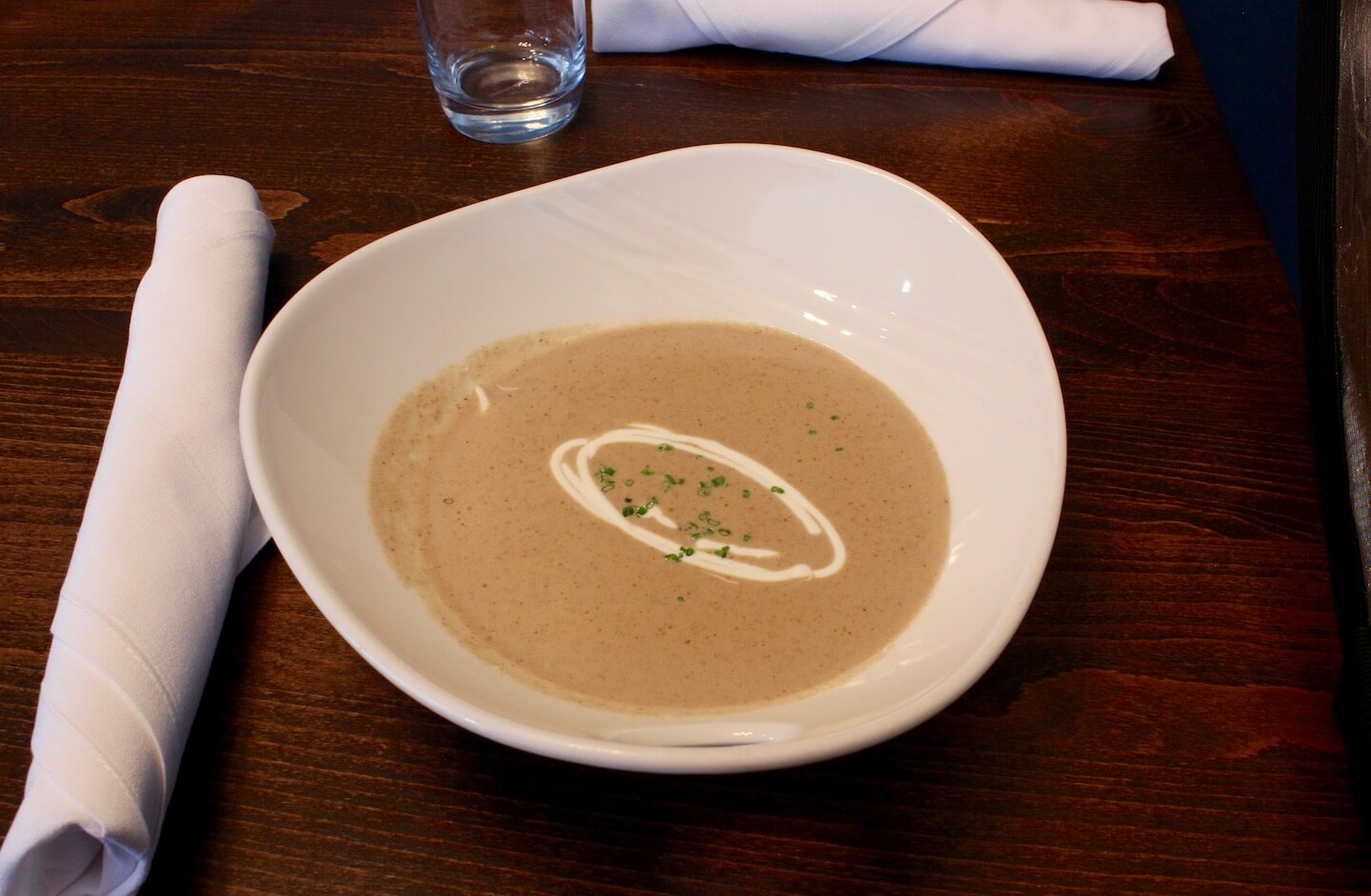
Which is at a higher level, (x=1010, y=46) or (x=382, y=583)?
(x=1010, y=46)

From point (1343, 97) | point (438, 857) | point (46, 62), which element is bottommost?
point (438, 857)

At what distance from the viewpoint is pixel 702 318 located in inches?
46.5

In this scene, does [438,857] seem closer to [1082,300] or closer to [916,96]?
[1082,300]

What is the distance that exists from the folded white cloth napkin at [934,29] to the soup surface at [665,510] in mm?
564

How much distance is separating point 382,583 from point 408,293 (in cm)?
34

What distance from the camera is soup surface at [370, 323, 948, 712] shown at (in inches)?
33.2

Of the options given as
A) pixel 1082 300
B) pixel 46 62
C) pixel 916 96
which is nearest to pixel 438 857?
pixel 1082 300

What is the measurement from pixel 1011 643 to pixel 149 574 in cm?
66

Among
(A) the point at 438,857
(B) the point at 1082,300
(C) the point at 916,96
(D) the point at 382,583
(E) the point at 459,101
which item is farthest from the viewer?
(C) the point at 916,96

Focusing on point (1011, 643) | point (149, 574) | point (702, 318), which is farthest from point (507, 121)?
point (1011, 643)

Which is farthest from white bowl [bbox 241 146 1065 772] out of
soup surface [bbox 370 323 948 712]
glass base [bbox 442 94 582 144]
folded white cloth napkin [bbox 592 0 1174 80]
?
folded white cloth napkin [bbox 592 0 1174 80]

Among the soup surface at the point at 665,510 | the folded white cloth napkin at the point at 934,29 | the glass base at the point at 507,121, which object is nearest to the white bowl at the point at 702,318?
the soup surface at the point at 665,510

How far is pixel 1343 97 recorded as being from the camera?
96 centimetres

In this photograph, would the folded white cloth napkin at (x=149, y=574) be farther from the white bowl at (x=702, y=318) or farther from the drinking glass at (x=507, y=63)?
the drinking glass at (x=507, y=63)
